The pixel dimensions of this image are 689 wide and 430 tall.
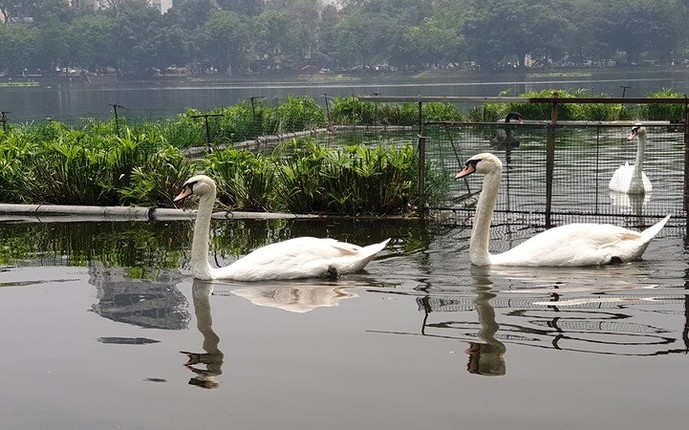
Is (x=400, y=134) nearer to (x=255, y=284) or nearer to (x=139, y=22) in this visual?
(x=255, y=284)

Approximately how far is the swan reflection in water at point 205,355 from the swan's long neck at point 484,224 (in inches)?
99.1

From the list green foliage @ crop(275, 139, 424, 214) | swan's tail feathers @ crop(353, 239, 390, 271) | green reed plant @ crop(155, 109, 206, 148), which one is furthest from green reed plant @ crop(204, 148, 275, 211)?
green reed plant @ crop(155, 109, 206, 148)

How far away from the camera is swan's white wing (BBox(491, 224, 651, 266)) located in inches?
435

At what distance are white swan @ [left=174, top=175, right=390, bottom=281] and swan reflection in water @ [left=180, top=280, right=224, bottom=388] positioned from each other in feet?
1.82

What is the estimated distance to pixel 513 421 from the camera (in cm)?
670

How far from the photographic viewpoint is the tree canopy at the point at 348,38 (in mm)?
153250

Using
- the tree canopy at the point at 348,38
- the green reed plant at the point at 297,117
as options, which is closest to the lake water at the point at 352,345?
the green reed plant at the point at 297,117

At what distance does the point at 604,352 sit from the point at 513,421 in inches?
59.4

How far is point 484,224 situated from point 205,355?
12.7 feet

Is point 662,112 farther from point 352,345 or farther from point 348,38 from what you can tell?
point 348,38

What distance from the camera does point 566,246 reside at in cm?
1111

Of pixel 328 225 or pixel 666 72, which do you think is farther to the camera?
pixel 666 72

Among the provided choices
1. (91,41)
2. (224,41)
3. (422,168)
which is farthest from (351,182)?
(224,41)

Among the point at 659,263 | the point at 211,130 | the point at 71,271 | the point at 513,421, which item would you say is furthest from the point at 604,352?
the point at 211,130
